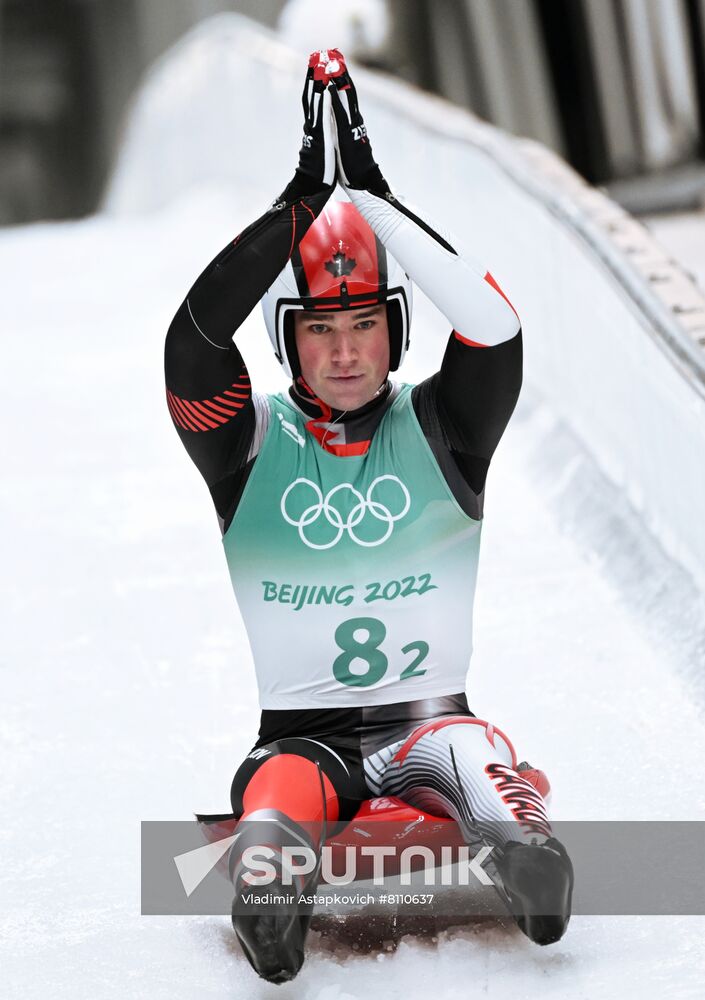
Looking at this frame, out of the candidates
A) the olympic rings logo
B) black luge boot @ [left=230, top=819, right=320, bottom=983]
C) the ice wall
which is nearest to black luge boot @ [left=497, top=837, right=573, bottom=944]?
black luge boot @ [left=230, top=819, right=320, bottom=983]

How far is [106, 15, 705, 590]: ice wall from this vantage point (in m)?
3.57

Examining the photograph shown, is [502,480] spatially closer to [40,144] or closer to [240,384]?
[240,384]

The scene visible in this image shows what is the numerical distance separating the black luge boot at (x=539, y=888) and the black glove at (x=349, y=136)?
1.06 metres

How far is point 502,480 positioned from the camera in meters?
4.47

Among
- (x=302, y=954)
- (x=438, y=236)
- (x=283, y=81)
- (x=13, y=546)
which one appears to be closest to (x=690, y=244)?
(x=283, y=81)

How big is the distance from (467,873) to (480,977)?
31cm

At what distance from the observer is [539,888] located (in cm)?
199

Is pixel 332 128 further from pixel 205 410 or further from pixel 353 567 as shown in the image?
pixel 353 567

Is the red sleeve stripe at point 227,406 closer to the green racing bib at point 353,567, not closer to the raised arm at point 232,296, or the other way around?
the raised arm at point 232,296

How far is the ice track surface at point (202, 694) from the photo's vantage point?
221cm

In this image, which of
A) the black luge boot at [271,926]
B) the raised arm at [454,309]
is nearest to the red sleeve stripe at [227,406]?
the raised arm at [454,309]

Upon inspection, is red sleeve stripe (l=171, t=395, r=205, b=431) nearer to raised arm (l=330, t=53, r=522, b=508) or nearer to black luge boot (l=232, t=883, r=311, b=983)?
raised arm (l=330, t=53, r=522, b=508)

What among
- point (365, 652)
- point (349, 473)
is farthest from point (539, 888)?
point (349, 473)

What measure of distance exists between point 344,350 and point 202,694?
1.28 meters
